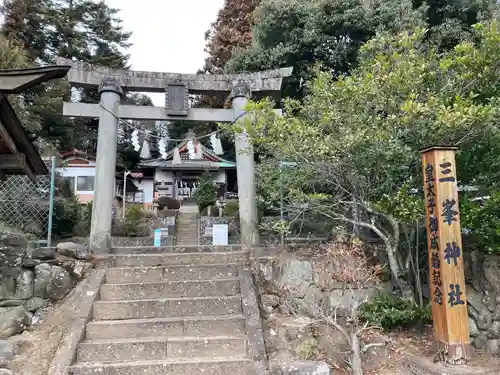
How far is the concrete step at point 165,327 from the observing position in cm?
470

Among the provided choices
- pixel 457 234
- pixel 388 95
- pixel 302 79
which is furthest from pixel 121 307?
pixel 302 79

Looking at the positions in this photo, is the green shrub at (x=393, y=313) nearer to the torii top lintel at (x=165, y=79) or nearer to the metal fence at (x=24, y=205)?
the torii top lintel at (x=165, y=79)

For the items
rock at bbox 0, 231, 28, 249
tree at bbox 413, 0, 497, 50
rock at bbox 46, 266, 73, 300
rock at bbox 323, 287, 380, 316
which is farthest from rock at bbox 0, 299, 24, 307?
tree at bbox 413, 0, 497, 50

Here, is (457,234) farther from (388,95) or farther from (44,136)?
(44,136)

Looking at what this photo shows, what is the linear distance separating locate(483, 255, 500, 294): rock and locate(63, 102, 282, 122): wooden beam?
440cm

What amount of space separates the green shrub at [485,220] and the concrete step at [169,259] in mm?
3526

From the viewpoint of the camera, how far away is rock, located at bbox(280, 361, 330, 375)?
371 centimetres

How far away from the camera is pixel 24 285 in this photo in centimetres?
A: 529

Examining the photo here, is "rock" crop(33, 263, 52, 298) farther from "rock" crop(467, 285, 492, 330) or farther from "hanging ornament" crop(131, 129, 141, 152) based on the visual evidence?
"hanging ornament" crop(131, 129, 141, 152)

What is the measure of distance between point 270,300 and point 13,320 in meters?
3.55

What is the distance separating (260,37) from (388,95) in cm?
944

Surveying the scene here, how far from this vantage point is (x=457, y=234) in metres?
4.23

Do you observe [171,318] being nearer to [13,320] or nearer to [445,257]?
[13,320]

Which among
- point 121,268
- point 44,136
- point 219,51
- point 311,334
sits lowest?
point 311,334
